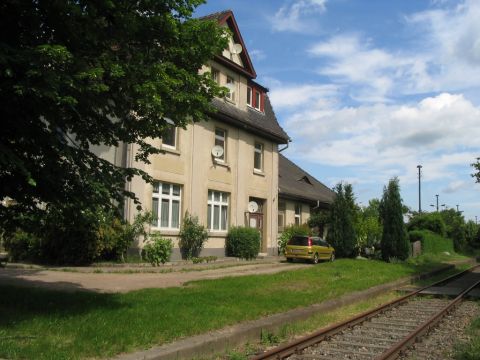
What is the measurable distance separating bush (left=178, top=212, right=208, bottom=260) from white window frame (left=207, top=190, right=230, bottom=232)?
1744 millimetres

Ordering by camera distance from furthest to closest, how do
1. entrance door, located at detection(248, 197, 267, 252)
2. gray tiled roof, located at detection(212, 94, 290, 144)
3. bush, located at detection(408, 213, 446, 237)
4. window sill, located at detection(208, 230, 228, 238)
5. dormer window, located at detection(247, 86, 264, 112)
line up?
1. bush, located at detection(408, 213, 446, 237)
2. dormer window, located at detection(247, 86, 264, 112)
3. entrance door, located at detection(248, 197, 267, 252)
4. gray tiled roof, located at detection(212, 94, 290, 144)
5. window sill, located at detection(208, 230, 228, 238)

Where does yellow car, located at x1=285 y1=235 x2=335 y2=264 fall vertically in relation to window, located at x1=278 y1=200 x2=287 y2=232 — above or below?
below

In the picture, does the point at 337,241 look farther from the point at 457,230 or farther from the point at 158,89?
the point at 457,230

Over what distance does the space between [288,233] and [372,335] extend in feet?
65.3

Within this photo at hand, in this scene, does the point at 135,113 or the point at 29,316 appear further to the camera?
the point at 135,113

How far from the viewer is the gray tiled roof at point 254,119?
23.8m

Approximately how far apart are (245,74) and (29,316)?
19.8 m

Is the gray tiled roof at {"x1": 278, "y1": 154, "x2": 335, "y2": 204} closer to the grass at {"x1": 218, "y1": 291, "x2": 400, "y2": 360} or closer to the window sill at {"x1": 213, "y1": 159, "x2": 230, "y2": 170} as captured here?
the window sill at {"x1": 213, "y1": 159, "x2": 230, "y2": 170}

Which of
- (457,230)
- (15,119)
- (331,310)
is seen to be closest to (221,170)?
(331,310)

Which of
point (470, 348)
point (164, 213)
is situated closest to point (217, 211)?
point (164, 213)

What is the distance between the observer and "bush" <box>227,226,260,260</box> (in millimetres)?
23625

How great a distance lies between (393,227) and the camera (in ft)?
90.8

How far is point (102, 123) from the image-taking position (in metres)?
8.61

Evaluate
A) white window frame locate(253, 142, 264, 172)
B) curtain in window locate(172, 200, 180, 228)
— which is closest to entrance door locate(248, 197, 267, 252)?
white window frame locate(253, 142, 264, 172)
